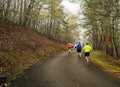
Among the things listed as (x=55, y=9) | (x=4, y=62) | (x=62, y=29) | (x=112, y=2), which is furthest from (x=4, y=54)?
(x=62, y=29)

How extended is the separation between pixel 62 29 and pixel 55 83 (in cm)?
7250

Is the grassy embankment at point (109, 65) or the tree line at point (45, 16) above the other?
the tree line at point (45, 16)

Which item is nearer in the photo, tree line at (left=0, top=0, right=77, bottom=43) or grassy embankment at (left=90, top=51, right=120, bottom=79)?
grassy embankment at (left=90, top=51, right=120, bottom=79)

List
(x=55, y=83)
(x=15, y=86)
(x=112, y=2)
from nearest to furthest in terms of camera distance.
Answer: (x=15, y=86)
(x=55, y=83)
(x=112, y=2)

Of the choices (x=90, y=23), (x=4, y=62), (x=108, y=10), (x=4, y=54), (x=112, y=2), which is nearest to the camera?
(x=4, y=62)

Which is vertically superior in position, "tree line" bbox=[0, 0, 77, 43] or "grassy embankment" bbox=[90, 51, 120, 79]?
"tree line" bbox=[0, 0, 77, 43]

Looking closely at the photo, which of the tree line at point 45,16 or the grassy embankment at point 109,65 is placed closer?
the grassy embankment at point 109,65

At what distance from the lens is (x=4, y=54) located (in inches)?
725

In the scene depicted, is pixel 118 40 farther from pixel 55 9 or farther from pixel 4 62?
pixel 4 62

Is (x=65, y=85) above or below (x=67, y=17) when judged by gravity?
below

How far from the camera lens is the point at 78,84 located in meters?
11.8

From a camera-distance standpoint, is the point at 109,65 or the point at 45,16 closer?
the point at 109,65

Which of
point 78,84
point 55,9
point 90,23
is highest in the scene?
point 55,9

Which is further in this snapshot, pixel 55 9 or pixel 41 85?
pixel 55 9
